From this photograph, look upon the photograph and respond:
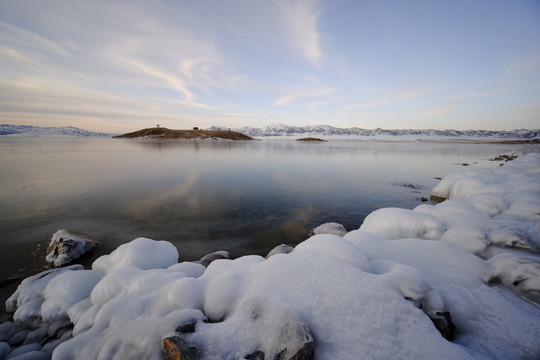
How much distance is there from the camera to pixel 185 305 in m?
3.24

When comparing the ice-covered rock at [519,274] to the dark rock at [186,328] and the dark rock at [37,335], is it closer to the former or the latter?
the dark rock at [186,328]

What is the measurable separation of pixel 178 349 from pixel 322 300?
192 centimetres

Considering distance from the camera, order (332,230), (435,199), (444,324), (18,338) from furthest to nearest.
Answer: (435,199)
(332,230)
(18,338)
(444,324)

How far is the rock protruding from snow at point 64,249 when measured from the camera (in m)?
5.73

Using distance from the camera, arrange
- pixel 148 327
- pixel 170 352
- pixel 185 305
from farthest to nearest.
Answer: pixel 185 305, pixel 148 327, pixel 170 352

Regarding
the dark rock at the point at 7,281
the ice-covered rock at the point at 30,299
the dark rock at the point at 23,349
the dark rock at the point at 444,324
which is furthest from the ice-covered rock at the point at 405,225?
the dark rock at the point at 7,281

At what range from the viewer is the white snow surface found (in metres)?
2.62

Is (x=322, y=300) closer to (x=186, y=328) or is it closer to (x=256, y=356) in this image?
(x=256, y=356)

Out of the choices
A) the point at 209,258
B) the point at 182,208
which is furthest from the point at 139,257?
the point at 182,208

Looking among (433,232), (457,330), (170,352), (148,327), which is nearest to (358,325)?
(457,330)

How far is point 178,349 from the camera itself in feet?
7.89

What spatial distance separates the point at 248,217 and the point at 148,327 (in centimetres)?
652

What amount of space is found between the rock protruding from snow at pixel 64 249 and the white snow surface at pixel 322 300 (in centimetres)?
121

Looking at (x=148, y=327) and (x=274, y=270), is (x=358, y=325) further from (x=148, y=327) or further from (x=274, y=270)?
(x=148, y=327)
